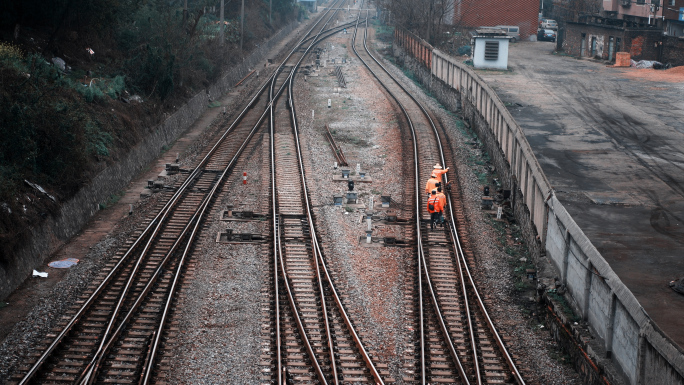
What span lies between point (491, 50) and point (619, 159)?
21532 mm

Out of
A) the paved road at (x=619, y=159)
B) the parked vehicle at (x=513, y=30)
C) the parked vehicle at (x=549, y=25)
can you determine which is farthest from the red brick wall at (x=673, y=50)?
the parked vehicle at (x=549, y=25)

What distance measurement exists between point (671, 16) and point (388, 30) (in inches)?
1452

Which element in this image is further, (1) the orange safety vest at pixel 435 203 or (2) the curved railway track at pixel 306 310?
(1) the orange safety vest at pixel 435 203

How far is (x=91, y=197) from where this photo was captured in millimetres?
21766

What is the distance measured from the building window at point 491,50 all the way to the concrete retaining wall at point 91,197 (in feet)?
54.0

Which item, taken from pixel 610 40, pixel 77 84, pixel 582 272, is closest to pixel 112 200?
pixel 77 84

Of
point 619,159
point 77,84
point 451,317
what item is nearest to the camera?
point 451,317

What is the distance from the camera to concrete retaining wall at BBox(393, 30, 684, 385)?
10398 mm

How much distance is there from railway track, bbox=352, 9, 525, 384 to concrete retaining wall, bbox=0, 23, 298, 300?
30.0 feet

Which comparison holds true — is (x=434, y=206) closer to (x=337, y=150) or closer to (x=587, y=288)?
(x=587, y=288)

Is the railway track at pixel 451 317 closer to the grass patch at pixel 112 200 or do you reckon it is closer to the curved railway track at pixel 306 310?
the curved railway track at pixel 306 310

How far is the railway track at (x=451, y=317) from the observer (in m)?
13.0

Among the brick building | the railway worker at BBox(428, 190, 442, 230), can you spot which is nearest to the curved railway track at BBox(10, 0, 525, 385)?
the railway worker at BBox(428, 190, 442, 230)

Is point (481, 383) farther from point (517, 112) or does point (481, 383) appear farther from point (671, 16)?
point (671, 16)
